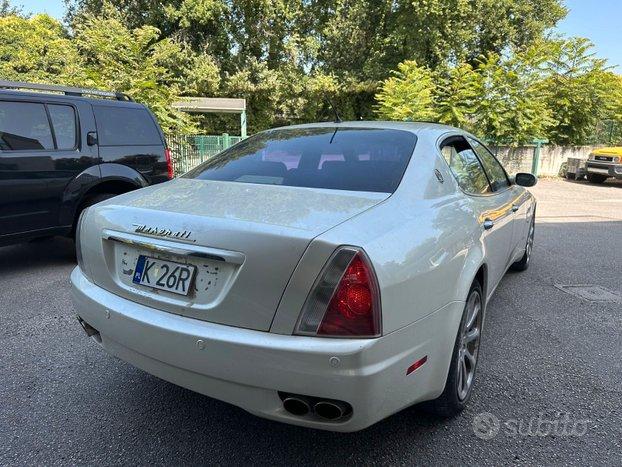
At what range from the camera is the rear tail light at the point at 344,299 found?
1678mm

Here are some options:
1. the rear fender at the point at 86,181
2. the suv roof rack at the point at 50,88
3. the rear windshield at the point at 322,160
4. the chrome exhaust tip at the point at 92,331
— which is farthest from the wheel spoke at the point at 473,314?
the suv roof rack at the point at 50,88

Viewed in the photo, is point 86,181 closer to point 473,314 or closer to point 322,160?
point 322,160

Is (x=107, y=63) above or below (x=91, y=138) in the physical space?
above

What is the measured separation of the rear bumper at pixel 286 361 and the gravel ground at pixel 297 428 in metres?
0.43

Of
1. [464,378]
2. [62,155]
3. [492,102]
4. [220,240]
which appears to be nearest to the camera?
[220,240]

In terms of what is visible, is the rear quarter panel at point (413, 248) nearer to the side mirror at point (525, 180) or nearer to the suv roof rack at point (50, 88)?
the side mirror at point (525, 180)

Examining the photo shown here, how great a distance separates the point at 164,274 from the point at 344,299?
81 cm

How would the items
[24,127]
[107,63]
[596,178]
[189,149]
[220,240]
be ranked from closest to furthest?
1. [220,240]
2. [24,127]
3. [107,63]
4. [189,149]
5. [596,178]

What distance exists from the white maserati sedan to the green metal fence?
11162 mm

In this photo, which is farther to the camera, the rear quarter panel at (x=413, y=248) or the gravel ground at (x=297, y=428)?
the gravel ground at (x=297, y=428)

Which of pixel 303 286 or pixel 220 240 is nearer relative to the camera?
pixel 303 286

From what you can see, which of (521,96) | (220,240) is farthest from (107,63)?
(521,96)

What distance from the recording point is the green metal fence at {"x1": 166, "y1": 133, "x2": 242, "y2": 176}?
1315 centimetres

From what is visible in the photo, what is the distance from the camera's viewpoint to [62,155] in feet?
16.0
